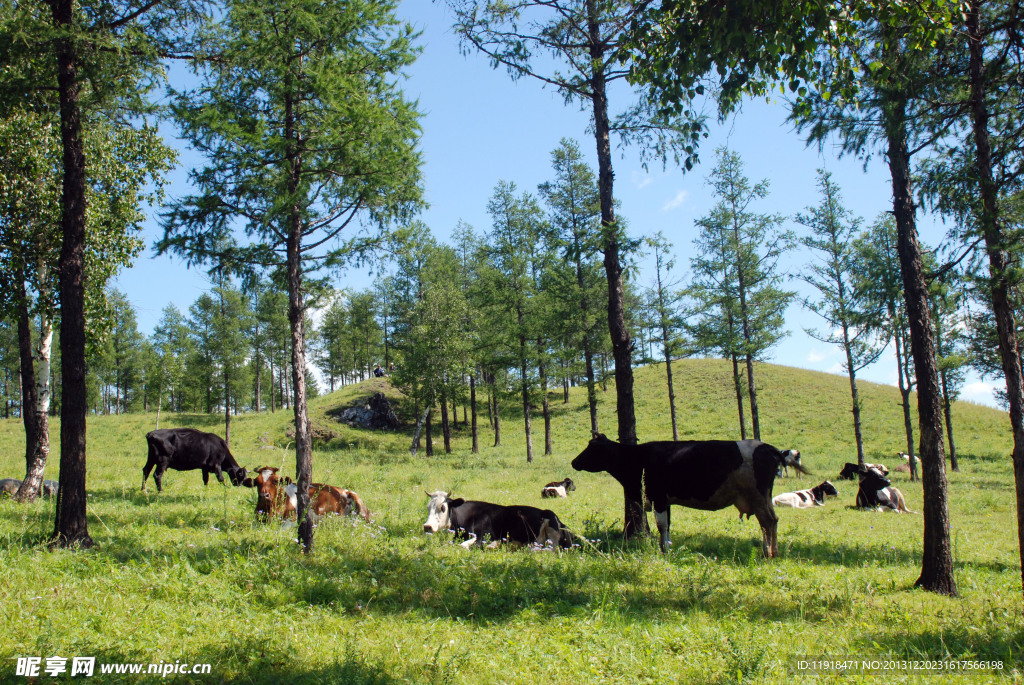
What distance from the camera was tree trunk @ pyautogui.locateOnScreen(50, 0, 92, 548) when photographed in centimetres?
866

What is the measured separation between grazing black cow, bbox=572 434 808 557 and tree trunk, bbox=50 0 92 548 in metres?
8.91

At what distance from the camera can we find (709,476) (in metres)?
10.1

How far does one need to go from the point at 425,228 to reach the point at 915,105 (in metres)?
31.5

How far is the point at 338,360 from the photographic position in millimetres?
69062

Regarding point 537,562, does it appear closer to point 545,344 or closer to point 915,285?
point 915,285

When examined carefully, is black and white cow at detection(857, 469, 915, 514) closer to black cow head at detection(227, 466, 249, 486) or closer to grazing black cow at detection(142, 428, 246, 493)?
black cow head at detection(227, 466, 249, 486)

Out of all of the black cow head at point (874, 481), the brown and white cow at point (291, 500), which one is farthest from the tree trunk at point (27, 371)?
the black cow head at point (874, 481)

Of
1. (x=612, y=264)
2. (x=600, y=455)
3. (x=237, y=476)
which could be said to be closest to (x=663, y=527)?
(x=600, y=455)

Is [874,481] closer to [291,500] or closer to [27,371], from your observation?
[291,500]

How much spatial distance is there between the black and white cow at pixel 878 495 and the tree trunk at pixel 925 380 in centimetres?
928

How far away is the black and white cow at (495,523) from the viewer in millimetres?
10141

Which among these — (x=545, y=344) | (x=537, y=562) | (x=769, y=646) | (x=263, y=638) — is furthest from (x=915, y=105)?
(x=545, y=344)

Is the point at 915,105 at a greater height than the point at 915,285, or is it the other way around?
the point at 915,105

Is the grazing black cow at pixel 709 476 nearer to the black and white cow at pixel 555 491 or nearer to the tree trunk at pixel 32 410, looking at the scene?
the black and white cow at pixel 555 491
